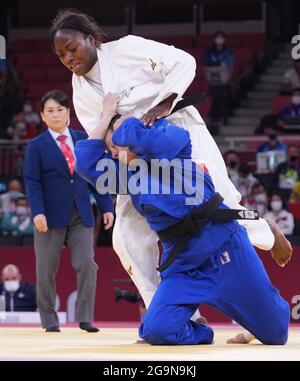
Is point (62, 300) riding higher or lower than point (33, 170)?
lower

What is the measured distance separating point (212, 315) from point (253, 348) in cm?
518

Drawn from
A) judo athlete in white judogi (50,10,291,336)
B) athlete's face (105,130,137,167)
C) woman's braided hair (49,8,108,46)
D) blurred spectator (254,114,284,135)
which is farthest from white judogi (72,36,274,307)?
blurred spectator (254,114,284,135)

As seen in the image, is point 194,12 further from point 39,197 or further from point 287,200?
point 39,197

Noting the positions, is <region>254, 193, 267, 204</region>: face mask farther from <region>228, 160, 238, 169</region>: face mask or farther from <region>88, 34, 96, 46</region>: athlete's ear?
<region>88, 34, 96, 46</region>: athlete's ear

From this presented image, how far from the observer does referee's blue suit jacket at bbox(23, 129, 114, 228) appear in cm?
732

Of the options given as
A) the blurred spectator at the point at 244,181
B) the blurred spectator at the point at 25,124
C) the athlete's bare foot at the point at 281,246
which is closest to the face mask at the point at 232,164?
the blurred spectator at the point at 244,181

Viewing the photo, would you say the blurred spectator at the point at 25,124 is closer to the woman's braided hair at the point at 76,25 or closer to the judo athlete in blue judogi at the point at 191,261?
the woman's braided hair at the point at 76,25

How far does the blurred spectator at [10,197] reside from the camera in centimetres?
1280

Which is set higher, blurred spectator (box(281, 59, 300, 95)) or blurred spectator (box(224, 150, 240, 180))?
blurred spectator (box(281, 59, 300, 95))

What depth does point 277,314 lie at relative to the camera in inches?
206

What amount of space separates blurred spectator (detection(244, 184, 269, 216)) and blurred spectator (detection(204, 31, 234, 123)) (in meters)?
3.39

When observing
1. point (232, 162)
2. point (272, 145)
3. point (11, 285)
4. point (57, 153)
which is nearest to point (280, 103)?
point (272, 145)

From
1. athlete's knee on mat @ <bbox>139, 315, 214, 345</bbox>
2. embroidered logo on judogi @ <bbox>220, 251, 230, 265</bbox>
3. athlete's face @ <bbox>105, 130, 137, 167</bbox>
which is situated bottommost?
athlete's knee on mat @ <bbox>139, 315, 214, 345</bbox>

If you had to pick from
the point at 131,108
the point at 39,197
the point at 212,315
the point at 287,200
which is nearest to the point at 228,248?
the point at 131,108
